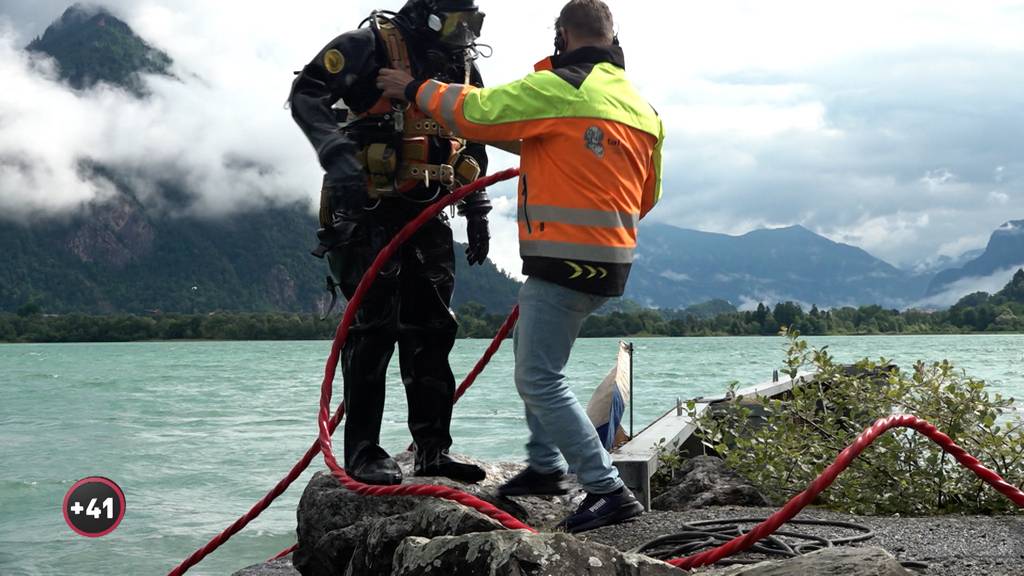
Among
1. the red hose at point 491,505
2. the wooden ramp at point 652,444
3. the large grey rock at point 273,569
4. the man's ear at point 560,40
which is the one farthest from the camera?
the large grey rock at point 273,569

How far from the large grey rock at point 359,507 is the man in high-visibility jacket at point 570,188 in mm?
668

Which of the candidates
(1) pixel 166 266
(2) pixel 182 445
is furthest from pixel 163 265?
(2) pixel 182 445

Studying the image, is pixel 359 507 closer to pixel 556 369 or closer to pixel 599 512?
pixel 599 512

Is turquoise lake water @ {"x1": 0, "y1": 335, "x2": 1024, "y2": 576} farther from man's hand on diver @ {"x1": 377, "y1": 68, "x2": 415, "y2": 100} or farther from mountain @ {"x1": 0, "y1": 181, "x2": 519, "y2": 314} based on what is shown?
mountain @ {"x1": 0, "y1": 181, "x2": 519, "y2": 314}

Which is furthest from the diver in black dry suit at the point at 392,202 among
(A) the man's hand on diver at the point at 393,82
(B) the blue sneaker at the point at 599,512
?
(B) the blue sneaker at the point at 599,512

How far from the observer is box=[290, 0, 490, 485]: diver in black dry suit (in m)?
5.29

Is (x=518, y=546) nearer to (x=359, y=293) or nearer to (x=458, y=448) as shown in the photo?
(x=359, y=293)

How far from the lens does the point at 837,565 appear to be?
11.6 ft

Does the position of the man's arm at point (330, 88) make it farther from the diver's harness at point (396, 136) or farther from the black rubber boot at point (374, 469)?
the black rubber boot at point (374, 469)

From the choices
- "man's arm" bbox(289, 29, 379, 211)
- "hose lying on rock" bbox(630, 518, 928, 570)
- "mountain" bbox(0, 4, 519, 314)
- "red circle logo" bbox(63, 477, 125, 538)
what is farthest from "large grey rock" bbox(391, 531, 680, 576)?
"mountain" bbox(0, 4, 519, 314)

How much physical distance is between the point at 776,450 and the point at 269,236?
12833 centimetres

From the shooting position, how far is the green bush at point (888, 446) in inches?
256

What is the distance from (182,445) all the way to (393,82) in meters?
22.1

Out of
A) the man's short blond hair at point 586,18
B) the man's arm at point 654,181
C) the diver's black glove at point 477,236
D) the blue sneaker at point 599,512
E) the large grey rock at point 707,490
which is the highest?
the man's short blond hair at point 586,18
